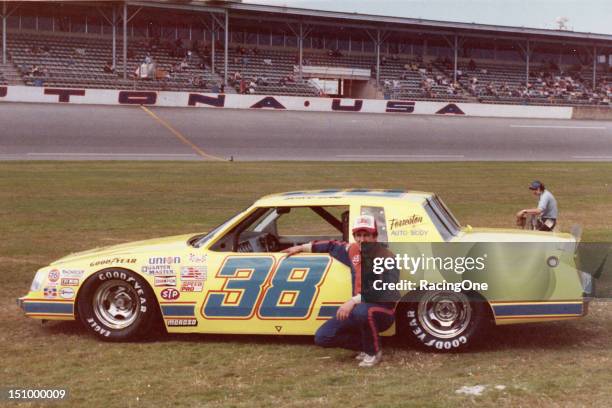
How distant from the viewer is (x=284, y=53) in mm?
58281

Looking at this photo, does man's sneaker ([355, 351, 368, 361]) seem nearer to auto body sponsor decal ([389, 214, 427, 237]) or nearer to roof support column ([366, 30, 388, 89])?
auto body sponsor decal ([389, 214, 427, 237])

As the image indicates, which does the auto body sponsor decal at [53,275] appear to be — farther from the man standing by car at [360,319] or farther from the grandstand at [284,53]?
the grandstand at [284,53]

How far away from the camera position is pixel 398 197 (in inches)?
285

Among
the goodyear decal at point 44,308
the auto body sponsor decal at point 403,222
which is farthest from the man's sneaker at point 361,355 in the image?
the goodyear decal at point 44,308

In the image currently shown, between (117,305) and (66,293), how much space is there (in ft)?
1.51

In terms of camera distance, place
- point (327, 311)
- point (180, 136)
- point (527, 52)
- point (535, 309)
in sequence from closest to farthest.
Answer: point (535, 309), point (327, 311), point (180, 136), point (527, 52)

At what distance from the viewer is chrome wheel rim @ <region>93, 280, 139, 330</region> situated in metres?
7.20

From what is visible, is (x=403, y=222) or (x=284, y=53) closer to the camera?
(x=403, y=222)

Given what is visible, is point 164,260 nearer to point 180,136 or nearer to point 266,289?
point 266,289

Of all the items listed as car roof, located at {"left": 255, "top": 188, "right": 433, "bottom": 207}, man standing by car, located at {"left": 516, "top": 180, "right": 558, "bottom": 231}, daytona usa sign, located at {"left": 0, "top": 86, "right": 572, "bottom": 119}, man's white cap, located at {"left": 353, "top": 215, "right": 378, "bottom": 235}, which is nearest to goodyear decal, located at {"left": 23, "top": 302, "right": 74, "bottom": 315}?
car roof, located at {"left": 255, "top": 188, "right": 433, "bottom": 207}

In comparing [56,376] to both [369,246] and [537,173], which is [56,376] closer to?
[369,246]

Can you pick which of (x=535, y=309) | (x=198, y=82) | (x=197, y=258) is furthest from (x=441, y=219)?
(x=198, y=82)

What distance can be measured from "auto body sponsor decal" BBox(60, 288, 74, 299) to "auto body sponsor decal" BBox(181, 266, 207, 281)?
40.1 inches

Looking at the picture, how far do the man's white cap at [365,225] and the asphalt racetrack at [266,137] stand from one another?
26588 millimetres
